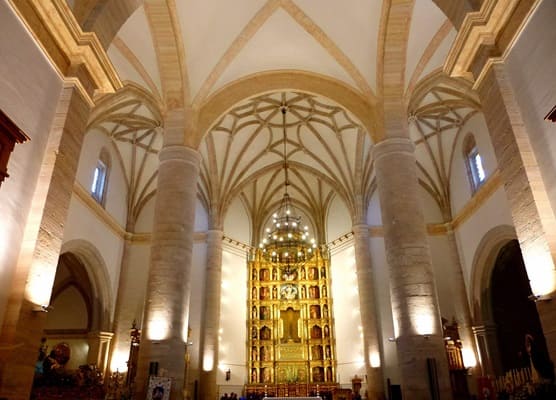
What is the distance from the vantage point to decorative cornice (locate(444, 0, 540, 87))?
621 cm

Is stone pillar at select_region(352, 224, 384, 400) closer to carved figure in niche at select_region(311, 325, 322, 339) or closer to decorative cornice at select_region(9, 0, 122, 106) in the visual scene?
carved figure in niche at select_region(311, 325, 322, 339)

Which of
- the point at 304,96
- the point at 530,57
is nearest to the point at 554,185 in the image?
the point at 530,57

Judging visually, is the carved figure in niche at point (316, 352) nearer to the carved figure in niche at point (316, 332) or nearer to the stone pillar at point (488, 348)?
the carved figure in niche at point (316, 332)

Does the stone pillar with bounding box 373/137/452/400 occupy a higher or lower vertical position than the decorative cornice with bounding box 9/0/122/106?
lower

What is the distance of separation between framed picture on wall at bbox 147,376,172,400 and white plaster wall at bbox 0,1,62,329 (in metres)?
4.75

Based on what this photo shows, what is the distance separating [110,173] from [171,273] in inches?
363

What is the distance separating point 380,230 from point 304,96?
23.4 ft

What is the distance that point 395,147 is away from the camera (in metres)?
11.8

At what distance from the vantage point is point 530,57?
235 inches

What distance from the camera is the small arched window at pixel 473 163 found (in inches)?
653

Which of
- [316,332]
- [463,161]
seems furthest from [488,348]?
[316,332]

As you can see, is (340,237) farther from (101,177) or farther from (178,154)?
(178,154)

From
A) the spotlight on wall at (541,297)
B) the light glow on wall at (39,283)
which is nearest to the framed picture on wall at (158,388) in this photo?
the light glow on wall at (39,283)

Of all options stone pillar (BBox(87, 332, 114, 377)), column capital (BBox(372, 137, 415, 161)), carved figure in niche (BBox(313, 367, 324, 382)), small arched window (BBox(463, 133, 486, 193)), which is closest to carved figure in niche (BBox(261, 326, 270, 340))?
carved figure in niche (BBox(313, 367, 324, 382))
